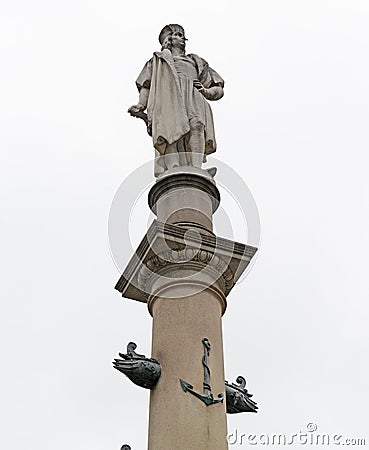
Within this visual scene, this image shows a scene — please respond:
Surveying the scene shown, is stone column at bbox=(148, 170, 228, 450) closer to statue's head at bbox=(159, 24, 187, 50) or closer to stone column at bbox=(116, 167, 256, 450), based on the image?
stone column at bbox=(116, 167, 256, 450)

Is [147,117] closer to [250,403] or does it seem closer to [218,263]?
[218,263]

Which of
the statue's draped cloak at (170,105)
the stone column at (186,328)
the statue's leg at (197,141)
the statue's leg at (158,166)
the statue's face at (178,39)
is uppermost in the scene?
the statue's face at (178,39)

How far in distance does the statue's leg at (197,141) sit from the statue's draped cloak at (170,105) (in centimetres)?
7

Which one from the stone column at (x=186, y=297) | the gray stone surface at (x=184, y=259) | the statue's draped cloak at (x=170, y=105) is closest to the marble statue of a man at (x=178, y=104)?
the statue's draped cloak at (x=170, y=105)

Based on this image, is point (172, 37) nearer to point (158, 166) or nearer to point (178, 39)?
point (178, 39)

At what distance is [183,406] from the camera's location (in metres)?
7.93

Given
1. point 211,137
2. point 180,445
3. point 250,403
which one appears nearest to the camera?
point 180,445

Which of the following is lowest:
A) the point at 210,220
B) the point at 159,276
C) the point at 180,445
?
the point at 180,445

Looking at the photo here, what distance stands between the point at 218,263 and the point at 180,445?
223 centimetres

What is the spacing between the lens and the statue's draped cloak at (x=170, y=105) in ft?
34.3

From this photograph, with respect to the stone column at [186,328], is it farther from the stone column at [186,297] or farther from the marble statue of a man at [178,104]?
the marble statue of a man at [178,104]

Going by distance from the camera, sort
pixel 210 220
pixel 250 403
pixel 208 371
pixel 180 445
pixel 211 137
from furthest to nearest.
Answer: pixel 211 137, pixel 210 220, pixel 250 403, pixel 208 371, pixel 180 445

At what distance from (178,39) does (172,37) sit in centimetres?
9

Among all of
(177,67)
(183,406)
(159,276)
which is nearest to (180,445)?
(183,406)
